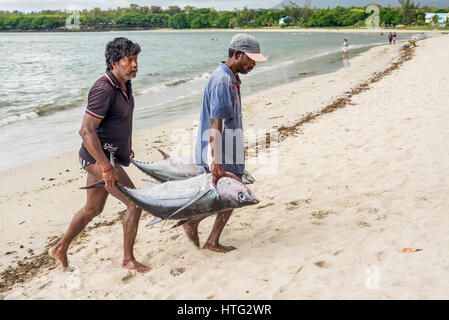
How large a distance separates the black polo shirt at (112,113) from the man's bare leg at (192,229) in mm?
852

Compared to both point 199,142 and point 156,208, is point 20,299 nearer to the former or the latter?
point 156,208

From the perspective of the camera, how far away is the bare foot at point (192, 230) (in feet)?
12.1

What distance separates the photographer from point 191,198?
3.01 metres

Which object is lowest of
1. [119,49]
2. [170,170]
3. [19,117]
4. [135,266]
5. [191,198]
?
[135,266]

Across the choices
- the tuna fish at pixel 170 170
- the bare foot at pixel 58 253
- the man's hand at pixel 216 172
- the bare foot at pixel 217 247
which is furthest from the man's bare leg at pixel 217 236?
the bare foot at pixel 58 253

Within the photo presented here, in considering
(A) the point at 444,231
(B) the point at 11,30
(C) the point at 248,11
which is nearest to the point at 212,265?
(A) the point at 444,231

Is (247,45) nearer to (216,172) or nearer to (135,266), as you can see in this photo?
(216,172)

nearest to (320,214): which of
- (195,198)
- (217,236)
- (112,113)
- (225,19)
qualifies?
(217,236)

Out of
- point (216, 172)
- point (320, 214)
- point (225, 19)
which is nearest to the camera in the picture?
point (216, 172)

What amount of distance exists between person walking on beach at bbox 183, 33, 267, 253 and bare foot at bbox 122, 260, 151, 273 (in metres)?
1.01

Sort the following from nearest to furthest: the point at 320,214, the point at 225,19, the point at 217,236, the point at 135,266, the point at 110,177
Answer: the point at 110,177
the point at 135,266
the point at 217,236
the point at 320,214
the point at 225,19

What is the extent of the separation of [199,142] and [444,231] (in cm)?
229

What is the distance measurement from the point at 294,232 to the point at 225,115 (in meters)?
1.53

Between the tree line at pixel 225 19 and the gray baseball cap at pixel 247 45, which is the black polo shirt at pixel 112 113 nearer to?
the gray baseball cap at pixel 247 45
